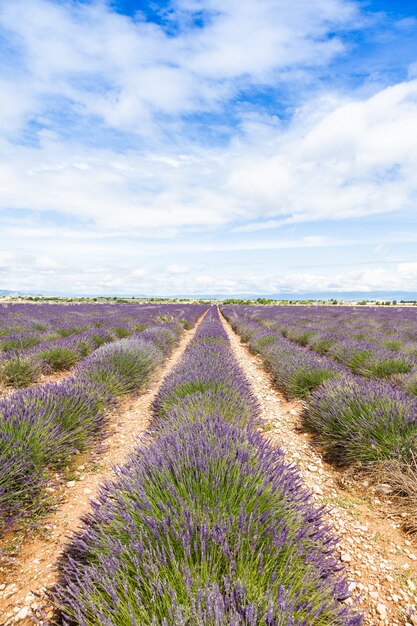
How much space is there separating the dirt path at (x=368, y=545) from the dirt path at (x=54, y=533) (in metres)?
1.84

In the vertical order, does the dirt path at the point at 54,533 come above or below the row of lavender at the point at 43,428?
below

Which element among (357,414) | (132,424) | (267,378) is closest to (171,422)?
(132,424)

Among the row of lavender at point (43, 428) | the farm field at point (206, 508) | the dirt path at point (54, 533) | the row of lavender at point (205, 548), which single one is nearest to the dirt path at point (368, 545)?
the farm field at point (206, 508)

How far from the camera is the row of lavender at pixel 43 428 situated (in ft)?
8.37

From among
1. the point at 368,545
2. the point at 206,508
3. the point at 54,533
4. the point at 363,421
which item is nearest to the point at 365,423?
the point at 363,421

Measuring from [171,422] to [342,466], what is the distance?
2.14m

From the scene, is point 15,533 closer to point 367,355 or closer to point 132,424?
point 132,424

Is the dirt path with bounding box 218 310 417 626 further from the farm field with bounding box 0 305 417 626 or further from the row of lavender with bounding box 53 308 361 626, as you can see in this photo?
the row of lavender with bounding box 53 308 361 626

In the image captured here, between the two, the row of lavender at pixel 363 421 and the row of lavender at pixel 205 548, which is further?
the row of lavender at pixel 363 421

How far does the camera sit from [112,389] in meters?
5.43

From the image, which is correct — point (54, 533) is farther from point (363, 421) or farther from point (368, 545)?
point (363, 421)

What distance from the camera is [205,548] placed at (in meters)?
1.48

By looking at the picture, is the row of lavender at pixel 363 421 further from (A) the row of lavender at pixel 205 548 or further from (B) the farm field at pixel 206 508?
(A) the row of lavender at pixel 205 548

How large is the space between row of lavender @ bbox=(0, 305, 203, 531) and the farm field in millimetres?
22
